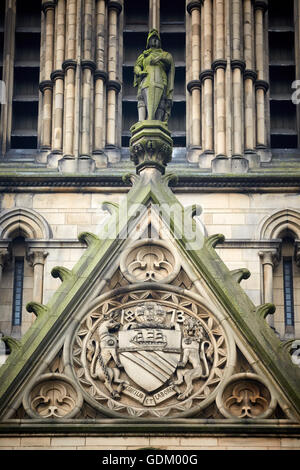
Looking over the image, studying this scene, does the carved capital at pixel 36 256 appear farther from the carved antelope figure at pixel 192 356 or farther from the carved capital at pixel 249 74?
the carved antelope figure at pixel 192 356

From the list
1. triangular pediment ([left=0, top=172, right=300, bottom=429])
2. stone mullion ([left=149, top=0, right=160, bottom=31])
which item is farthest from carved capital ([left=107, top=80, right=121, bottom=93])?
triangular pediment ([left=0, top=172, right=300, bottom=429])

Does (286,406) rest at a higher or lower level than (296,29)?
lower

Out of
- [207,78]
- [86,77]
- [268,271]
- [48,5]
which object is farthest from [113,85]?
[268,271]

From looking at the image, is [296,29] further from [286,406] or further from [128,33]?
[286,406]

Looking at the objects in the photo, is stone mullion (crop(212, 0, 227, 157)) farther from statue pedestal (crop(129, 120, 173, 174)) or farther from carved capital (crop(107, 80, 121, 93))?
statue pedestal (crop(129, 120, 173, 174))

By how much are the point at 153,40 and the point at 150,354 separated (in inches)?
241

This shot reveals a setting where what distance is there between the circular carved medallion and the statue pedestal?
204 cm

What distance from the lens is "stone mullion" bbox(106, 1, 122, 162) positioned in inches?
1209

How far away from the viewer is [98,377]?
966 inches

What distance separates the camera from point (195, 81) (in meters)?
31.2
